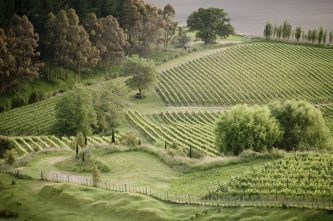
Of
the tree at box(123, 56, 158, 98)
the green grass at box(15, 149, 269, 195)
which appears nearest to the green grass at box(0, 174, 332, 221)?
the green grass at box(15, 149, 269, 195)

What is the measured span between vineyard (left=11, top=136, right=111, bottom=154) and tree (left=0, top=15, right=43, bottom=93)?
Answer: 20.5 meters

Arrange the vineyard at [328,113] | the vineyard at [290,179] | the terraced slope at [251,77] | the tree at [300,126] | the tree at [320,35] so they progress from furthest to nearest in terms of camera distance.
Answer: the tree at [320,35]
the terraced slope at [251,77]
the vineyard at [328,113]
the tree at [300,126]
the vineyard at [290,179]

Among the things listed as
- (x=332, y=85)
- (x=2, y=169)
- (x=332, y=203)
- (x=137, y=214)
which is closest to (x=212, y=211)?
(x=137, y=214)

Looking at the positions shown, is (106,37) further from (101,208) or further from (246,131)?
(101,208)

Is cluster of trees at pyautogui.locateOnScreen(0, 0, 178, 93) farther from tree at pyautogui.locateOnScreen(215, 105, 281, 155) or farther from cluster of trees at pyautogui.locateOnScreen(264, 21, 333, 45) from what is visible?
cluster of trees at pyautogui.locateOnScreen(264, 21, 333, 45)

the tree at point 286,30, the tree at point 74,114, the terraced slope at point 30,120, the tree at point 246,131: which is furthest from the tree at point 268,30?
the tree at point 246,131

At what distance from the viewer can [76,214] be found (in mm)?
51781

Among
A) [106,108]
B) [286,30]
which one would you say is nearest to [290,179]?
[106,108]

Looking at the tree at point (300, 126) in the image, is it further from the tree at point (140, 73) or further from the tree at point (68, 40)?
the tree at point (68, 40)

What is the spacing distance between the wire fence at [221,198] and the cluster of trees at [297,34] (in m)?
140

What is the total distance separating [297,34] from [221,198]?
14325cm

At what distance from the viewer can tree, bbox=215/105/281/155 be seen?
76188mm

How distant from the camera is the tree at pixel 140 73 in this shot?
123 metres

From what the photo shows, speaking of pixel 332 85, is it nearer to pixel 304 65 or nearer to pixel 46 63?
pixel 304 65
